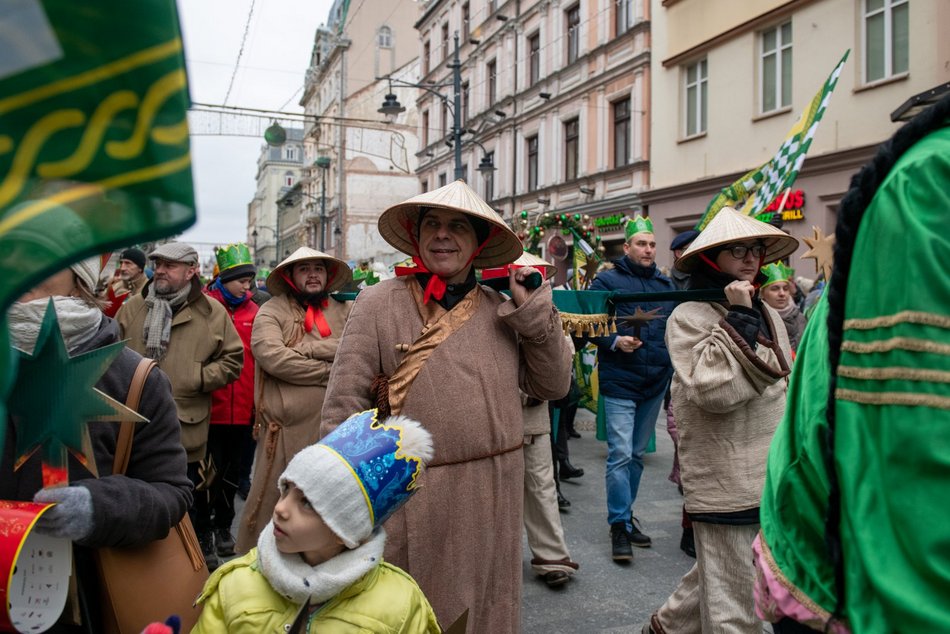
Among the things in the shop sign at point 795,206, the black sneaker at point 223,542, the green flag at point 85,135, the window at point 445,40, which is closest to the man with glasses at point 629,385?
the black sneaker at point 223,542

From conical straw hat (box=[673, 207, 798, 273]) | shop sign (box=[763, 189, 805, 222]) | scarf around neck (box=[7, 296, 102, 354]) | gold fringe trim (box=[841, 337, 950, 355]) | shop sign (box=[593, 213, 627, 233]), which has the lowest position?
gold fringe trim (box=[841, 337, 950, 355])

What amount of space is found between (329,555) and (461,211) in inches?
48.2

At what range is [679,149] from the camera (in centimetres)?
1748

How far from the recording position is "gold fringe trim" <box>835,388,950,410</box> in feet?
3.74

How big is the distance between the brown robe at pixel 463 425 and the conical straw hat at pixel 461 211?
0.23 metres

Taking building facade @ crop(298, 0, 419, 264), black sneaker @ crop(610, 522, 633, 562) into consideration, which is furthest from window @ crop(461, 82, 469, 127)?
black sneaker @ crop(610, 522, 633, 562)

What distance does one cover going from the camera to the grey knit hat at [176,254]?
4461mm

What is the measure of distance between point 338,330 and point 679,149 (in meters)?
14.2

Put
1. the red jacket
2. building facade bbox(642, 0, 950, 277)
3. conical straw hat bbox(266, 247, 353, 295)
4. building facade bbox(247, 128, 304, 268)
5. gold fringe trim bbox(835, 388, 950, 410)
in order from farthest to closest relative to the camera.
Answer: building facade bbox(247, 128, 304, 268)
building facade bbox(642, 0, 950, 277)
the red jacket
conical straw hat bbox(266, 247, 353, 295)
gold fringe trim bbox(835, 388, 950, 410)

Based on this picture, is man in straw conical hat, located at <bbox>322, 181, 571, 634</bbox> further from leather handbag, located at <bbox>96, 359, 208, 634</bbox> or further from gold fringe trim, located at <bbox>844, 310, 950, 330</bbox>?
gold fringe trim, located at <bbox>844, 310, 950, 330</bbox>

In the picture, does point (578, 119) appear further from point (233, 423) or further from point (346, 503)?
point (346, 503)

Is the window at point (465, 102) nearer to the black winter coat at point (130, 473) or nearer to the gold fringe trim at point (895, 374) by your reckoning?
the black winter coat at point (130, 473)

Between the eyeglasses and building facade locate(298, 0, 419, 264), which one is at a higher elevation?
building facade locate(298, 0, 419, 264)

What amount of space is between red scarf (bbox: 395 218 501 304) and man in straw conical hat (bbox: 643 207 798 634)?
3.23 feet
